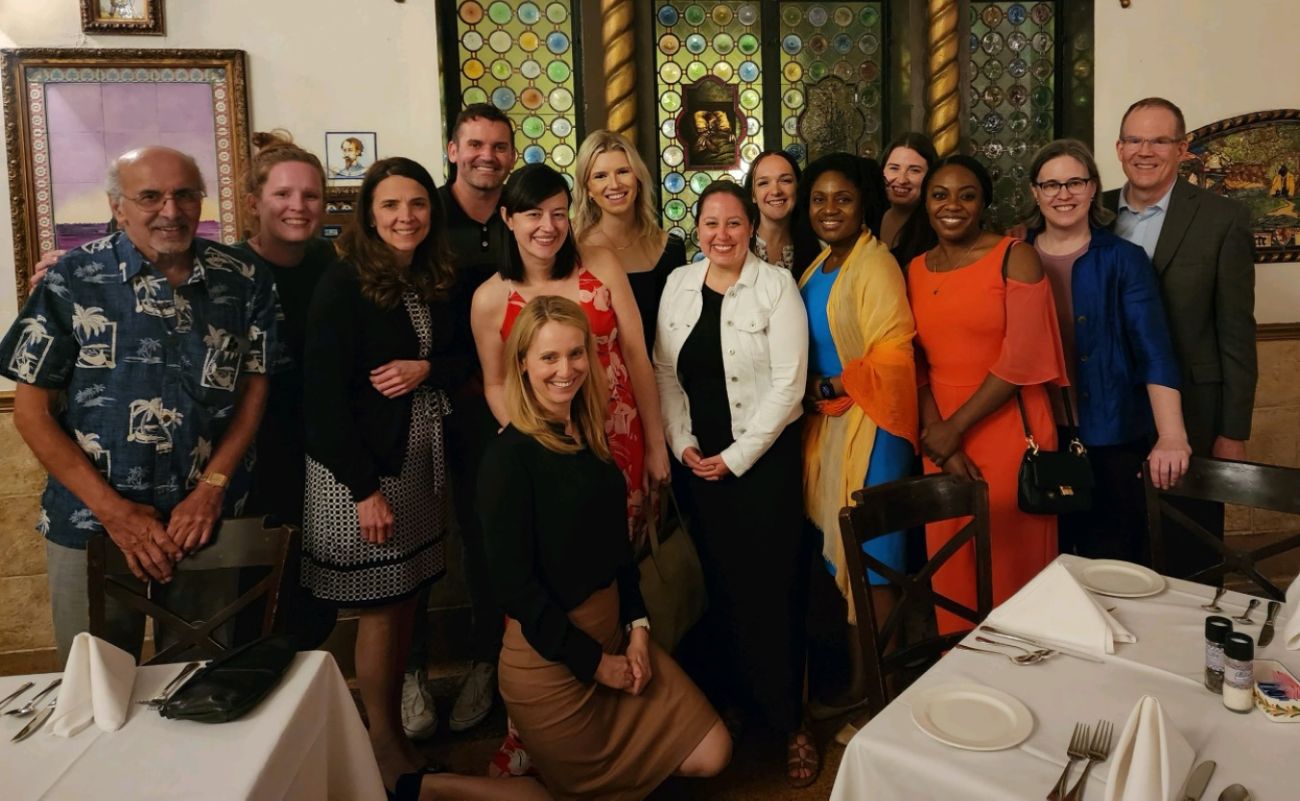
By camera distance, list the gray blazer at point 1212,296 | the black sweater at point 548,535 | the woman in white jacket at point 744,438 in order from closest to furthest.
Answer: the black sweater at point 548,535 < the woman in white jacket at point 744,438 < the gray blazer at point 1212,296

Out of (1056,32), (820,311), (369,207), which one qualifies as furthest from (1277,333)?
(369,207)

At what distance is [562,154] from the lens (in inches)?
143

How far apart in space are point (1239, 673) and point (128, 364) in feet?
7.12

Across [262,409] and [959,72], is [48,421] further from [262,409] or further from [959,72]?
[959,72]

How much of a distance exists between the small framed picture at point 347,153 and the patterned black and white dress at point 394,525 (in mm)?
1363

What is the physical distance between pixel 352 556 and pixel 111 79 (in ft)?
7.22

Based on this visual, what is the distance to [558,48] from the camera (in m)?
3.58

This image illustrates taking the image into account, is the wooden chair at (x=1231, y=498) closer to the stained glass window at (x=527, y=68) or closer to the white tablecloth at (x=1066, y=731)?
the white tablecloth at (x=1066, y=731)

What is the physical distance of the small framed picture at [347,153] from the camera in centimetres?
329

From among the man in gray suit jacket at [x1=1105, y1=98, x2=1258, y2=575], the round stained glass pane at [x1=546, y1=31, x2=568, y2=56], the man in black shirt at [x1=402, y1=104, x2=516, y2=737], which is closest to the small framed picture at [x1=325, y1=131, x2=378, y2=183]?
the man in black shirt at [x1=402, y1=104, x2=516, y2=737]

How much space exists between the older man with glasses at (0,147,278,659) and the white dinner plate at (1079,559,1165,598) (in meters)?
1.86

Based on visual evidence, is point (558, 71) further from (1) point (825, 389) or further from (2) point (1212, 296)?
(2) point (1212, 296)

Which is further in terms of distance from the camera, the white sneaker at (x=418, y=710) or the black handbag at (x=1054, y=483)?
the white sneaker at (x=418, y=710)

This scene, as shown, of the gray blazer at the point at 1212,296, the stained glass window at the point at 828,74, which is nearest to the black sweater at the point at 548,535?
the gray blazer at the point at 1212,296
